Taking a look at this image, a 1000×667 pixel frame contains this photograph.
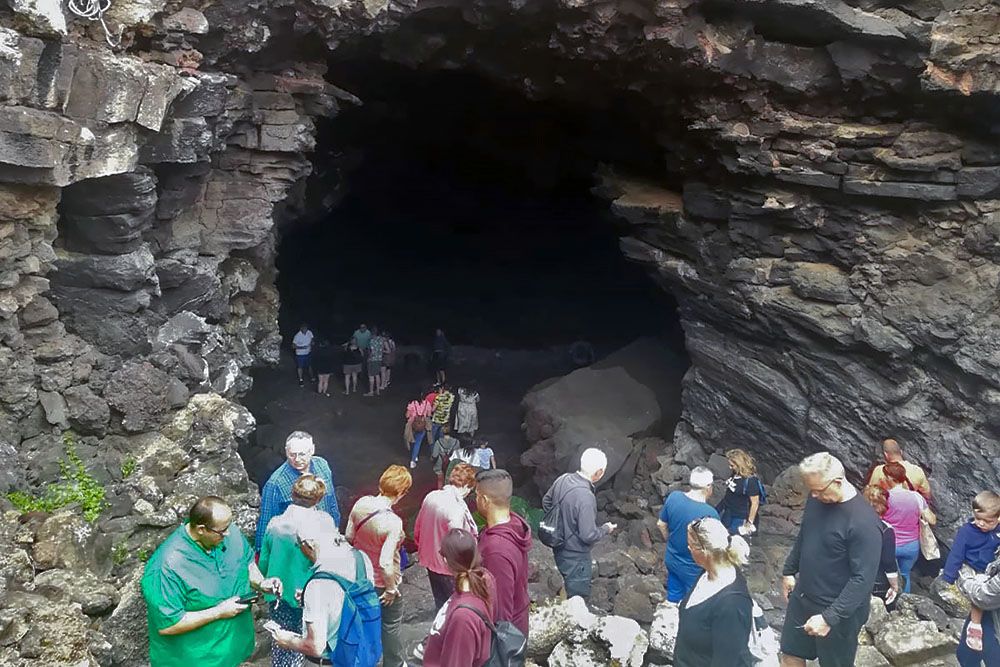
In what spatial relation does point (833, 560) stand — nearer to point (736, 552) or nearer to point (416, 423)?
point (736, 552)

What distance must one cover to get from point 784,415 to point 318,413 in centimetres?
857

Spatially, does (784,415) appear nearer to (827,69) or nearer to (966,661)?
(827,69)

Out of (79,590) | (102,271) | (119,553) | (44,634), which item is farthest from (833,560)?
(102,271)

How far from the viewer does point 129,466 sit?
7668mm

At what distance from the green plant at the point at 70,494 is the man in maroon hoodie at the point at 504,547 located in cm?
425

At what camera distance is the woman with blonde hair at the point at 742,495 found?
772cm

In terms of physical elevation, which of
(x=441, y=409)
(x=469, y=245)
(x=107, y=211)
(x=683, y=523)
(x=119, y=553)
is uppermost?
(x=107, y=211)

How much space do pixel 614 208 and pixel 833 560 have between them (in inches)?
346

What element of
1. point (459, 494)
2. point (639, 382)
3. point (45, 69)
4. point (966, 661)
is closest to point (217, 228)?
point (45, 69)

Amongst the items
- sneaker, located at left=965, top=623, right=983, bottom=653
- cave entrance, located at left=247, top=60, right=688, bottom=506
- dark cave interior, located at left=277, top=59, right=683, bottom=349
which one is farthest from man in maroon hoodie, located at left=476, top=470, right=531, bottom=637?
dark cave interior, located at left=277, top=59, right=683, bottom=349

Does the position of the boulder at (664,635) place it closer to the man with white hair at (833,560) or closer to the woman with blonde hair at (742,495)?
the man with white hair at (833,560)

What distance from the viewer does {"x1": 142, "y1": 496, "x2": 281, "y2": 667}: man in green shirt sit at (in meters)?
→ 4.15

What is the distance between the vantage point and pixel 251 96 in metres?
10.1

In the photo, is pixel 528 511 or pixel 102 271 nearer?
pixel 102 271
